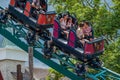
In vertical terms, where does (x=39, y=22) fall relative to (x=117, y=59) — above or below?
above

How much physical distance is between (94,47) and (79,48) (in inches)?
14.2

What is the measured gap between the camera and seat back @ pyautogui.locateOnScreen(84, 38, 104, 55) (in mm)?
11961

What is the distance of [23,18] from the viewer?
13.3 meters

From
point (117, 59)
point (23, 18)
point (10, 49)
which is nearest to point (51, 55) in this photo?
point (23, 18)

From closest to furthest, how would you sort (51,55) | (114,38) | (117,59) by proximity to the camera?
(51,55) < (117,59) < (114,38)

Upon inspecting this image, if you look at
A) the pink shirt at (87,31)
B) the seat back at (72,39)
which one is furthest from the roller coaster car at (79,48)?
the pink shirt at (87,31)

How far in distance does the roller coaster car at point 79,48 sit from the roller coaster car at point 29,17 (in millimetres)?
489

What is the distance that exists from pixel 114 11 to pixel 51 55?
3056 mm

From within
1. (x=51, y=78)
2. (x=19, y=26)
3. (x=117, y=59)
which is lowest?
(x=51, y=78)

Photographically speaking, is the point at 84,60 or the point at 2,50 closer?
the point at 84,60

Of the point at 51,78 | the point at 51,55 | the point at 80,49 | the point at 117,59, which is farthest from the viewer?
the point at 51,78

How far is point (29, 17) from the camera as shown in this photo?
13.2m

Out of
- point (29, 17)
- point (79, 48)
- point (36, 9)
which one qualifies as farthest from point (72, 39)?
point (36, 9)

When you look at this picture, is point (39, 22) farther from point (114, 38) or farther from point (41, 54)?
point (114, 38)
